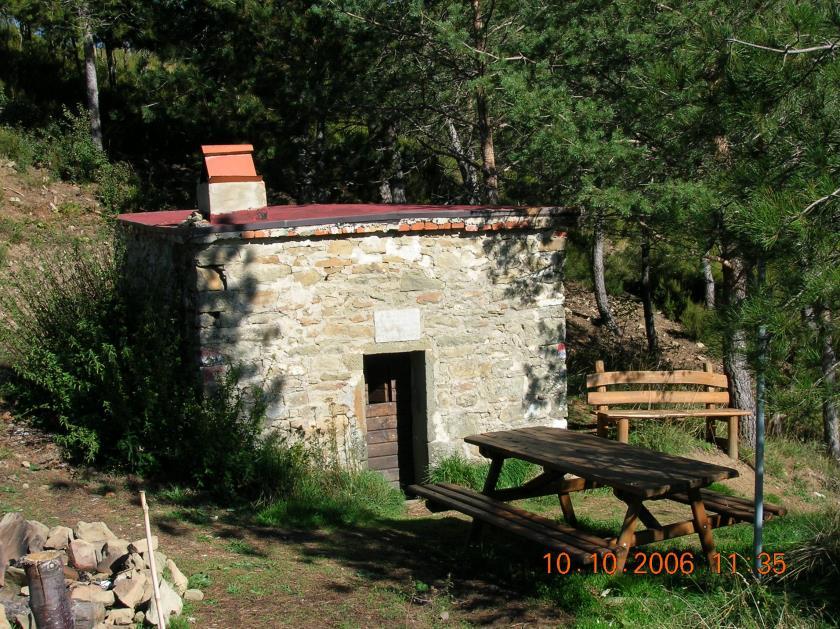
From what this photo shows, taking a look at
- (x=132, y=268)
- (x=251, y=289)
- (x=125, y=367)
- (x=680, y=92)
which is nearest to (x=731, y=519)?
(x=680, y=92)

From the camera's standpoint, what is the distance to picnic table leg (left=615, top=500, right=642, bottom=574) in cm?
556

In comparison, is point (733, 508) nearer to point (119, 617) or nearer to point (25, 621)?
point (119, 617)

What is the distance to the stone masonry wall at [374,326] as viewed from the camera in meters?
8.23

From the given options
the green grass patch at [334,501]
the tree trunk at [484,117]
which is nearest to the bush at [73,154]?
the tree trunk at [484,117]

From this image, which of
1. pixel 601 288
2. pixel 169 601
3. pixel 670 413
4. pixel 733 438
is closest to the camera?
pixel 169 601

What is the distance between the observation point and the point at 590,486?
7160 millimetres

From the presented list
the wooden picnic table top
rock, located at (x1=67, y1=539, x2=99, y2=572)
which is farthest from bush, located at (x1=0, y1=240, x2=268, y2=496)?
rock, located at (x1=67, y1=539, x2=99, y2=572)

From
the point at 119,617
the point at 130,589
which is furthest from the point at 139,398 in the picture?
the point at 119,617

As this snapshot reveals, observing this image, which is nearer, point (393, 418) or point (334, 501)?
point (334, 501)

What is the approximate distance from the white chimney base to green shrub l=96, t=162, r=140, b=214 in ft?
29.2

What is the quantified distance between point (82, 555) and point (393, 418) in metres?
4.49

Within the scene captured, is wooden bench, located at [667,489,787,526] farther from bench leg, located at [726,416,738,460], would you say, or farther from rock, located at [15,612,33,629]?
rock, located at [15,612,33,629]

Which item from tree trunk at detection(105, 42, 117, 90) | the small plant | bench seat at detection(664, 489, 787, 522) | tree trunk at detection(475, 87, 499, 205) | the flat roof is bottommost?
the small plant

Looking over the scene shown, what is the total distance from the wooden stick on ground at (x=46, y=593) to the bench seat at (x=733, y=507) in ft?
13.0
